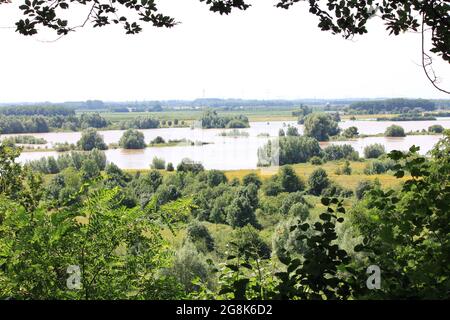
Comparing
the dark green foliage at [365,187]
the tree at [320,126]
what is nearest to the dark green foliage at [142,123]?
the tree at [320,126]

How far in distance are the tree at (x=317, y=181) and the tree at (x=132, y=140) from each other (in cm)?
1167

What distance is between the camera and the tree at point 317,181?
30.8 metres

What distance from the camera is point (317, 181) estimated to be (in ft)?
101

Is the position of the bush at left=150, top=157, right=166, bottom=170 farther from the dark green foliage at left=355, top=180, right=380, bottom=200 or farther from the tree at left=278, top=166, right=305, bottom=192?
the dark green foliage at left=355, top=180, right=380, bottom=200

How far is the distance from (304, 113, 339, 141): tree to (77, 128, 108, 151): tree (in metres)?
12.6

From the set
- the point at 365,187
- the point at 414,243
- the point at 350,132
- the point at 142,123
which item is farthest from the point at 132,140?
the point at 414,243

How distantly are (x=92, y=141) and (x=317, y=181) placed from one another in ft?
Answer: 42.8

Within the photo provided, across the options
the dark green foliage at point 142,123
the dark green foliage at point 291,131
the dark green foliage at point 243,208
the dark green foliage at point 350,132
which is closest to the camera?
the dark green foliage at point 350,132

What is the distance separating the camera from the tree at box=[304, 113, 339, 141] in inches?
1186

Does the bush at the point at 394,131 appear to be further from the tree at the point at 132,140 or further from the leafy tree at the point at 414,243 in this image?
the leafy tree at the point at 414,243

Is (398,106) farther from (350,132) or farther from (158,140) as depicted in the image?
(158,140)

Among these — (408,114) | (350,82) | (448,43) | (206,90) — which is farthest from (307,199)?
(448,43)
